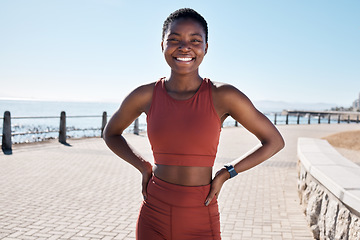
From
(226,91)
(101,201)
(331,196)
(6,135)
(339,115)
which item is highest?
(226,91)

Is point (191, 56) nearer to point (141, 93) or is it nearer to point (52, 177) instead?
point (141, 93)

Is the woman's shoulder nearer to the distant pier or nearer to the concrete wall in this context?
the concrete wall

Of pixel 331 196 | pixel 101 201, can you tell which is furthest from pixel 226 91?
pixel 101 201

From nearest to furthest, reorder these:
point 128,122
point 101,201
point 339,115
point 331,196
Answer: point 128,122
point 331,196
point 101,201
point 339,115

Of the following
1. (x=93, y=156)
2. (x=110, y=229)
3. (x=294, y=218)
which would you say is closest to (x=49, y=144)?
(x=93, y=156)

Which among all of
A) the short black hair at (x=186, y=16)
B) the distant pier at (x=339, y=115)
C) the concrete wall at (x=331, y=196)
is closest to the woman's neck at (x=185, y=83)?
the short black hair at (x=186, y=16)

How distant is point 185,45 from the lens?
1788 mm

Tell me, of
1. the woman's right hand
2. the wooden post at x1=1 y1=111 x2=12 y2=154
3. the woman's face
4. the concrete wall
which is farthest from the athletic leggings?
the wooden post at x1=1 y1=111 x2=12 y2=154

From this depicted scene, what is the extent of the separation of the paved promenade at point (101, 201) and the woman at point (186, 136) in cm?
281

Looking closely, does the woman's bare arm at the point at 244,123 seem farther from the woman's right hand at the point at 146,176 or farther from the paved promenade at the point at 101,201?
the paved promenade at the point at 101,201

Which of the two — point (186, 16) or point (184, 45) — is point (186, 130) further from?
point (186, 16)

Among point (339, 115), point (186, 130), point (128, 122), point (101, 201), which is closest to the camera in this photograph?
point (186, 130)

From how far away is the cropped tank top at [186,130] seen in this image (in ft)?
5.52

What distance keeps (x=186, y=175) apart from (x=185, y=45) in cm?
63
